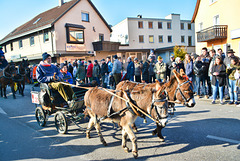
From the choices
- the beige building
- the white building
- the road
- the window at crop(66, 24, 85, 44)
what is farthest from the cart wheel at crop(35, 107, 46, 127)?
the white building

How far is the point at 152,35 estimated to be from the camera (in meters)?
41.3

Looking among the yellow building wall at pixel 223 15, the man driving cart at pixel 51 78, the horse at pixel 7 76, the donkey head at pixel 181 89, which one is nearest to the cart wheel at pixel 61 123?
the man driving cart at pixel 51 78

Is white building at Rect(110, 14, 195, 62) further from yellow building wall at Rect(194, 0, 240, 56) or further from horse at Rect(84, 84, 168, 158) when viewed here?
horse at Rect(84, 84, 168, 158)

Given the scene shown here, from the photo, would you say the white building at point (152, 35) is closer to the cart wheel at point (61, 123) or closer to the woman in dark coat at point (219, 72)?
the woman in dark coat at point (219, 72)


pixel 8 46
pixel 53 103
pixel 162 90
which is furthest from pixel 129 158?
pixel 8 46

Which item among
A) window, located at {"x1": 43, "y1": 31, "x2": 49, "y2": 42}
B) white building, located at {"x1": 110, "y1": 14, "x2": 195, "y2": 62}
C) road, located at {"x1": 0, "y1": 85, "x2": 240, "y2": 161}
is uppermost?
white building, located at {"x1": 110, "y1": 14, "x2": 195, "y2": 62}

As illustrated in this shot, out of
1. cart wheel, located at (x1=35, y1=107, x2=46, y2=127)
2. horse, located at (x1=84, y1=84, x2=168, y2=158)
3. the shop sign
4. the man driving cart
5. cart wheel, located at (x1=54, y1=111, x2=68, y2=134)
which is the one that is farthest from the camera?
the shop sign

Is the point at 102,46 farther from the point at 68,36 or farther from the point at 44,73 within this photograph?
the point at 44,73

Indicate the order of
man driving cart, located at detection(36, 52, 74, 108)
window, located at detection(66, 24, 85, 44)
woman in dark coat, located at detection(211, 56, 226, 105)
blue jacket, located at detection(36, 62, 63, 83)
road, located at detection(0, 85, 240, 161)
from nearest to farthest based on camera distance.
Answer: road, located at detection(0, 85, 240, 161) → man driving cart, located at detection(36, 52, 74, 108) → blue jacket, located at detection(36, 62, 63, 83) → woman in dark coat, located at detection(211, 56, 226, 105) → window, located at detection(66, 24, 85, 44)

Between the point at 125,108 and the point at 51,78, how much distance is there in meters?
3.16

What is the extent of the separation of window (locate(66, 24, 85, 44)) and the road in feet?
62.8

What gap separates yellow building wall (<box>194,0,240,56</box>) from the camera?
19903mm

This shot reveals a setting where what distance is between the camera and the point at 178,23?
144 ft

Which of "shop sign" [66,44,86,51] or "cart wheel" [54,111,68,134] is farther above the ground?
"shop sign" [66,44,86,51]
